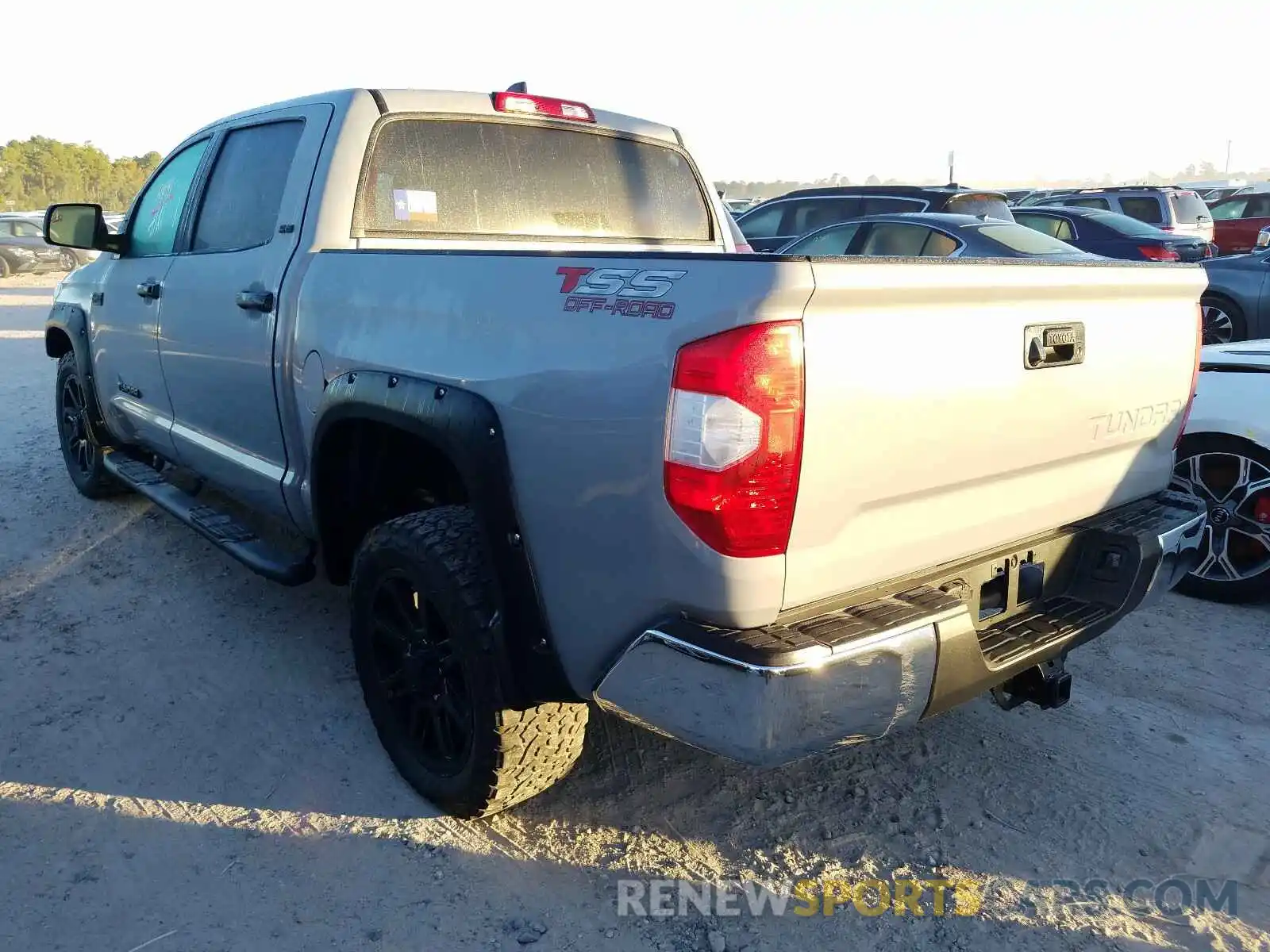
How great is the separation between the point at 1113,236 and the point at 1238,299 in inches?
111

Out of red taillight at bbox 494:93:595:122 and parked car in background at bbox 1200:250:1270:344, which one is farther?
parked car in background at bbox 1200:250:1270:344

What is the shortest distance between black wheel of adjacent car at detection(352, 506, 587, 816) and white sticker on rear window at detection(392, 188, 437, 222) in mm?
1182

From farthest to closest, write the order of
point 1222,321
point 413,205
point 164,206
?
1. point 1222,321
2. point 164,206
3. point 413,205

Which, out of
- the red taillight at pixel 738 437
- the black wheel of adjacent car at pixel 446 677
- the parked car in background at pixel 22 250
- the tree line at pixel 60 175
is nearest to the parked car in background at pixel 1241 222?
the black wheel of adjacent car at pixel 446 677

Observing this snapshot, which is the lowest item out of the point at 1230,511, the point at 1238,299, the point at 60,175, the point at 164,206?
the point at 1230,511

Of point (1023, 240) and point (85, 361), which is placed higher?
point (1023, 240)

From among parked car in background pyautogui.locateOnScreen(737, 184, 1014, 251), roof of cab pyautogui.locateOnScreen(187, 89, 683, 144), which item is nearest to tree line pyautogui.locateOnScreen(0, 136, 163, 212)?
parked car in background pyautogui.locateOnScreen(737, 184, 1014, 251)

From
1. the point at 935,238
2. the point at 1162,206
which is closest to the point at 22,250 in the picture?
the point at 935,238

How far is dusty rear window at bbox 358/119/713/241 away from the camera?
3.36m

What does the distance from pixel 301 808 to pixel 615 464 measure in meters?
1.52

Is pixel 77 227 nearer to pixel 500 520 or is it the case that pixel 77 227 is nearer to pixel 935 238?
pixel 500 520

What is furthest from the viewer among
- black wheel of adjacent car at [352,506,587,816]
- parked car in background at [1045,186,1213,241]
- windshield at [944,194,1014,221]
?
parked car in background at [1045,186,1213,241]

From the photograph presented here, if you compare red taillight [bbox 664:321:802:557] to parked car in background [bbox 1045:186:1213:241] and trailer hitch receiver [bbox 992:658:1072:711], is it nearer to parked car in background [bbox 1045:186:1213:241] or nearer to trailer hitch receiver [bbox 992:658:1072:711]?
trailer hitch receiver [bbox 992:658:1072:711]

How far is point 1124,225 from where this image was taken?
37.9 ft
